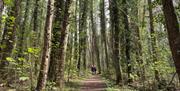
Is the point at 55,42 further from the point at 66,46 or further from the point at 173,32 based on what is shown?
the point at 173,32

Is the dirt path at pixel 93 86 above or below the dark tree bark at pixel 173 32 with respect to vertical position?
below

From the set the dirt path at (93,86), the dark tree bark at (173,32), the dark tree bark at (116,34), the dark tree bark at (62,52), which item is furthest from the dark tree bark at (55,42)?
the dark tree bark at (173,32)

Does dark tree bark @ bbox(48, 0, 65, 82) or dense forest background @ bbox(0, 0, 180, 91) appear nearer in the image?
dense forest background @ bbox(0, 0, 180, 91)

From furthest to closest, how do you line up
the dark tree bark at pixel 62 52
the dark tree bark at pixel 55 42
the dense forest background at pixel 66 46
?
the dark tree bark at pixel 55 42, the dark tree bark at pixel 62 52, the dense forest background at pixel 66 46

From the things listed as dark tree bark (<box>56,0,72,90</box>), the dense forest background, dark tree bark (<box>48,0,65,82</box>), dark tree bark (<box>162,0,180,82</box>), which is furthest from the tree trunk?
dark tree bark (<box>162,0,180,82</box>)

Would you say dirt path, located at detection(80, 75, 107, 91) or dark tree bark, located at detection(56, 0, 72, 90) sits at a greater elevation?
dark tree bark, located at detection(56, 0, 72, 90)

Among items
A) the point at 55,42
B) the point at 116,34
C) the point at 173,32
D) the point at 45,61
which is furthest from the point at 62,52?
the point at 116,34

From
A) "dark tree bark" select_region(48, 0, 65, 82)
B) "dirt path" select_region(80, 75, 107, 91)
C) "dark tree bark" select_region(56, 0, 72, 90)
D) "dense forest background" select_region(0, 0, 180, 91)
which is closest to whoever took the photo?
"dense forest background" select_region(0, 0, 180, 91)

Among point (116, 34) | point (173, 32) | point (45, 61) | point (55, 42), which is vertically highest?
point (116, 34)

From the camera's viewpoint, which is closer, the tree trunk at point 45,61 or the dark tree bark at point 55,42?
the tree trunk at point 45,61

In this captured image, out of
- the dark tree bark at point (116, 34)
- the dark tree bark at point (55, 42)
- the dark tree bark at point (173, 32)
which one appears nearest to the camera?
the dark tree bark at point (173, 32)

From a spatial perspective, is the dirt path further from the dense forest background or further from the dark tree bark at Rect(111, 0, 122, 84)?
the dark tree bark at Rect(111, 0, 122, 84)

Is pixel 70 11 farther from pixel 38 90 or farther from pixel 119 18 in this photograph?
pixel 119 18

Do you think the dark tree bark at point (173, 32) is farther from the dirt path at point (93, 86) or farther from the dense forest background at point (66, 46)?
the dirt path at point (93, 86)
